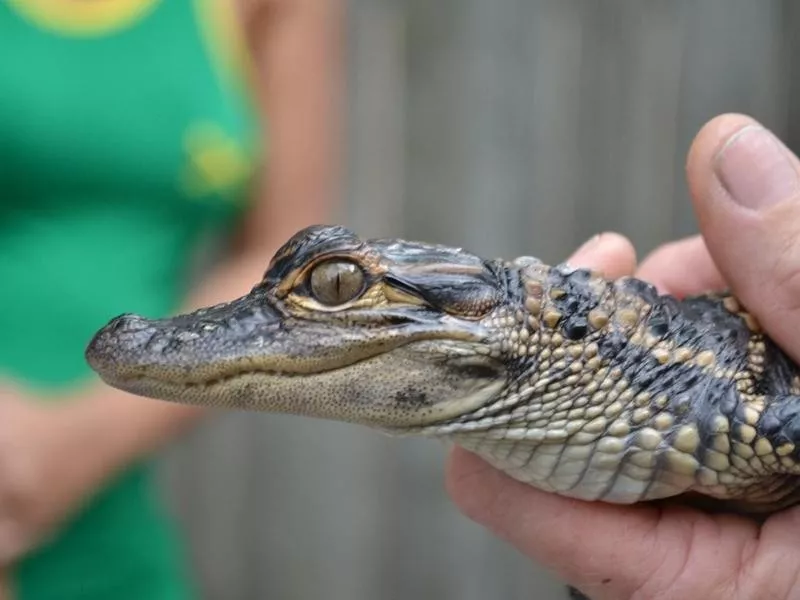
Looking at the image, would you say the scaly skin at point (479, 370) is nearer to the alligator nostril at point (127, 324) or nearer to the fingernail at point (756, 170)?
the alligator nostril at point (127, 324)

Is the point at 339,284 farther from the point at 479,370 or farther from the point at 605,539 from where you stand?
the point at 605,539

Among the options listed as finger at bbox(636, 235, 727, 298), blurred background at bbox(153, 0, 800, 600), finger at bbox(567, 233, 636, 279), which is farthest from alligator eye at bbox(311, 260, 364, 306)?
blurred background at bbox(153, 0, 800, 600)

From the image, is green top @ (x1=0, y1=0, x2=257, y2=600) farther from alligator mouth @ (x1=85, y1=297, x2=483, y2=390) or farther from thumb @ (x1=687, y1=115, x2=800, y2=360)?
thumb @ (x1=687, y1=115, x2=800, y2=360)

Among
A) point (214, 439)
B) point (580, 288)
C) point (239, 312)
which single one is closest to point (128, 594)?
point (214, 439)

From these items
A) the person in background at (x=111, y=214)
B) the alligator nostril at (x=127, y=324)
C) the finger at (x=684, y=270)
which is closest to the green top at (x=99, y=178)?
the person in background at (x=111, y=214)

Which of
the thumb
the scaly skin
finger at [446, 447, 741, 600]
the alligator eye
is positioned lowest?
finger at [446, 447, 741, 600]

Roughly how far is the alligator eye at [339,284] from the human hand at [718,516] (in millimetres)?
220

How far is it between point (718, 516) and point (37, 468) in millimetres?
728

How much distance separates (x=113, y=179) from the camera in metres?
1.05

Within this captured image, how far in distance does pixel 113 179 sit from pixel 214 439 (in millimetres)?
744

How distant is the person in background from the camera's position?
38.6 inches

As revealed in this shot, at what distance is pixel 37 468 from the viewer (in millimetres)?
947

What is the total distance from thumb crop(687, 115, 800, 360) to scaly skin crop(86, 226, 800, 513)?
64 mm

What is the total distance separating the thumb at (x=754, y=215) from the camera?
67cm
